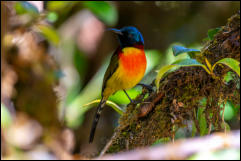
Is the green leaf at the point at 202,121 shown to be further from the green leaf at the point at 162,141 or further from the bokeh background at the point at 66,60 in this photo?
the bokeh background at the point at 66,60

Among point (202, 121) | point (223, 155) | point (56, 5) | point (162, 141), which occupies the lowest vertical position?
point (162, 141)

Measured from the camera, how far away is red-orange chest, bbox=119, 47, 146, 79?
3361mm

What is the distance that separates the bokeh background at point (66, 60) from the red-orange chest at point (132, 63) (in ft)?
0.64

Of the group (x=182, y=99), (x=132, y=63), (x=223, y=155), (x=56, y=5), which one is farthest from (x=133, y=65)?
(x=223, y=155)

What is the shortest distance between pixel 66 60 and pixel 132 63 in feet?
9.78

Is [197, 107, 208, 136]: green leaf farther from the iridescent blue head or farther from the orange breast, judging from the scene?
the iridescent blue head

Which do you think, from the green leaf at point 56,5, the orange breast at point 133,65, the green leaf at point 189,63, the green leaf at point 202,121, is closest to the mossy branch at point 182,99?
the green leaf at point 202,121

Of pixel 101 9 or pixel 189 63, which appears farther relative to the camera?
pixel 101 9

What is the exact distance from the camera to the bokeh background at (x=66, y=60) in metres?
3.90

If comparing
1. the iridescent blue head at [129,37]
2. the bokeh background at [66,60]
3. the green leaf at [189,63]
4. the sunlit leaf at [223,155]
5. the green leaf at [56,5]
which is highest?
the green leaf at [56,5]

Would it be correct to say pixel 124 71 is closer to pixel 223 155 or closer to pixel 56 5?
pixel 56 5

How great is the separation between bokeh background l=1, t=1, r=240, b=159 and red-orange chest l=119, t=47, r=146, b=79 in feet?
0.64

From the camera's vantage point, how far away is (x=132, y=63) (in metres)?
3.38

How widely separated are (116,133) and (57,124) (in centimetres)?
229
